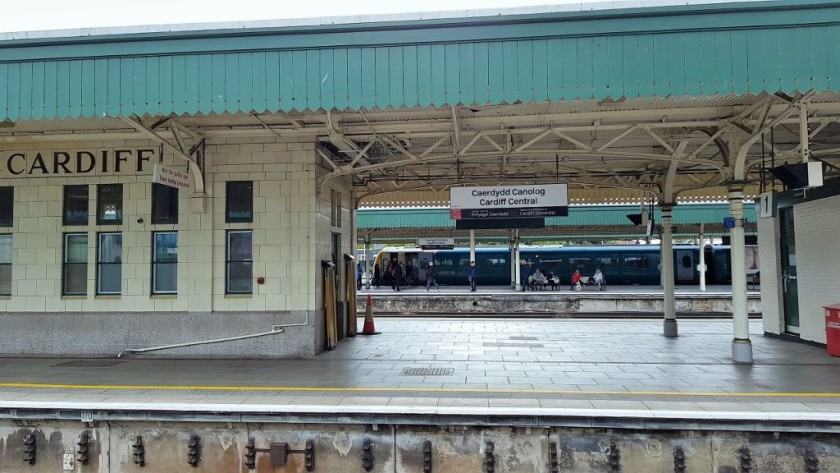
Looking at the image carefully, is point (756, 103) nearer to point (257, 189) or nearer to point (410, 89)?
point (410, 89)

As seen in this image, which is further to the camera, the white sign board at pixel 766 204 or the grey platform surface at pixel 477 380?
the white sign board at pixel 766 204

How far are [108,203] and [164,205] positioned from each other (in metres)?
1.16

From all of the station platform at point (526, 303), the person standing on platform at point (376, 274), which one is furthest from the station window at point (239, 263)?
the person standing on platform at point (376, 274)

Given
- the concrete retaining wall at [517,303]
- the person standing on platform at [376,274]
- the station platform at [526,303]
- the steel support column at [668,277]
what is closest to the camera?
the steel support column at [668,277]

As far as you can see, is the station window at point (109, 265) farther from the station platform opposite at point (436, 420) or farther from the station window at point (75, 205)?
the station platform opposite at point (436, 420)

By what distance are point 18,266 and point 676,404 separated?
11.7 meters

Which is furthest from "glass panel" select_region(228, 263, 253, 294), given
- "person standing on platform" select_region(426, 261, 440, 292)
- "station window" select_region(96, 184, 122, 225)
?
"person standing on platform" select_region(426, 261, 440, 292)

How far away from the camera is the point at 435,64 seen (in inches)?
266

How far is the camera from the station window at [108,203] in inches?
395

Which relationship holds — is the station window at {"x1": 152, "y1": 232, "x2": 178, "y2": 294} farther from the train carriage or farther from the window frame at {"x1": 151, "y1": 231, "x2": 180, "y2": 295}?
the train carriage

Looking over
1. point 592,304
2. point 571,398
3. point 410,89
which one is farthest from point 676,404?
point 592,304

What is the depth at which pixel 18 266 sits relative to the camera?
32.9ft

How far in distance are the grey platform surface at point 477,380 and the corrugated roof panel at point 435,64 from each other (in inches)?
150

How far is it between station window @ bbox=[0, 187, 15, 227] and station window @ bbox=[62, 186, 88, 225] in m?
1.11
